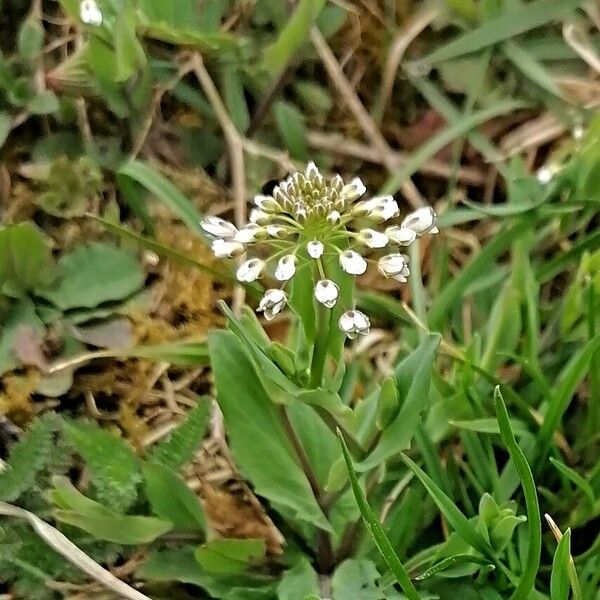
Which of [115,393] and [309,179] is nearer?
[309,179]

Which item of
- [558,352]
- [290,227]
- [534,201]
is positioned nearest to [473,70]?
[534,201]

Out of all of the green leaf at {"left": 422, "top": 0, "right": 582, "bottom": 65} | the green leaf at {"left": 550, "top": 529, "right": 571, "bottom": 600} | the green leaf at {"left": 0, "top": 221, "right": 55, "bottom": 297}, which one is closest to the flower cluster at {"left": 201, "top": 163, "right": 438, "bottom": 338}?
the green leaf at {"left": 550, "top": 529, "right": 571, "bottom": 600}

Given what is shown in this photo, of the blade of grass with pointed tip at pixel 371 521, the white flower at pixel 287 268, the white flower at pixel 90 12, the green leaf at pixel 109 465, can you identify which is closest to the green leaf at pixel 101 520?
the green leaf at pixel 109 465

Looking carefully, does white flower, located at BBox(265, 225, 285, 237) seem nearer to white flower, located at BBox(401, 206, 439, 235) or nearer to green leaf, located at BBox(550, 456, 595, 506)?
white flower, located at BBox(401, 206, 439, 235)

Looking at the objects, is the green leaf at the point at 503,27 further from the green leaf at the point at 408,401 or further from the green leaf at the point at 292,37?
the green leaf at the point at 408,401

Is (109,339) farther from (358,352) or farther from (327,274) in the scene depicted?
(327,274)
